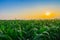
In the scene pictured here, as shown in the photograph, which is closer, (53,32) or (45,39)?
(45,39)

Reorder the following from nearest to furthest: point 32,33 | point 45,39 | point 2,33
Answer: point 2,33, point 45,39, point 32,33

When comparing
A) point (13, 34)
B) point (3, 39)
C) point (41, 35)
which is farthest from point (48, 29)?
point (3, 39)

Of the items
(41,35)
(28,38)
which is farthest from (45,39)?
(28,38)

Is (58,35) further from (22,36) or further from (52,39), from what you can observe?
(22,36)

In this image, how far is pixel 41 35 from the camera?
6.42 metres

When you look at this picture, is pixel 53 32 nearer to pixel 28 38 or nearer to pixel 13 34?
pixel 28 38

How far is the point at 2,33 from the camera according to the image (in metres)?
6.16

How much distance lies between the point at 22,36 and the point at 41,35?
28.4 inches

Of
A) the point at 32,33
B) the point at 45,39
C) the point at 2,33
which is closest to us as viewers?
the point at 2,33

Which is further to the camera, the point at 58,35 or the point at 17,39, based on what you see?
the point at 58,35

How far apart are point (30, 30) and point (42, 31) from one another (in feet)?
1.48

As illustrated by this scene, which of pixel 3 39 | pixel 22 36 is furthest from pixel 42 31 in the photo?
pixel 3 39

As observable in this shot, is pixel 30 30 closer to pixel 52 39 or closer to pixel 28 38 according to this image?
pixel 28 38

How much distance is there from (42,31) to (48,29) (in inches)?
9.4
